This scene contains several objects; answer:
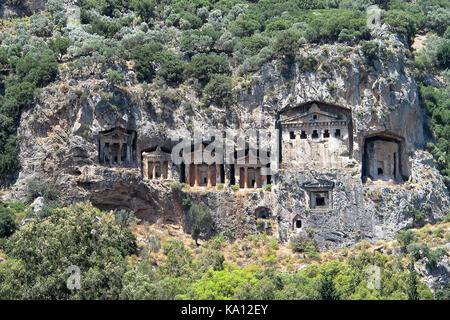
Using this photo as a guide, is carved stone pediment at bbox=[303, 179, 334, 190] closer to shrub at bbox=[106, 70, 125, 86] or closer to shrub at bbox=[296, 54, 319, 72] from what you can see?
shrub at bbox=[296, 54, 319, 72]

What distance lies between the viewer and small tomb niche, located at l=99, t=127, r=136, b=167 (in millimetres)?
77812

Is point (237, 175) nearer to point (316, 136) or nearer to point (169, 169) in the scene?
point (169, 169)

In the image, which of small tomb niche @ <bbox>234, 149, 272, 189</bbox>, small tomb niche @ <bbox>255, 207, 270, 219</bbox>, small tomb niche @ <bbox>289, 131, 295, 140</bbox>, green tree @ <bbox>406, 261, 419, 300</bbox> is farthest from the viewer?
small tomb niche @ <bbox>234, 149, 272, 189</bbox>

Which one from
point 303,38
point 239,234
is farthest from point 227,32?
point 239,234

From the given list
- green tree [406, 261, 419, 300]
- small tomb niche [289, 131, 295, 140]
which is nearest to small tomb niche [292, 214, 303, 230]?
small tomb niche [289, 131, 295, 140]

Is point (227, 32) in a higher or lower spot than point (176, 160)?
higher

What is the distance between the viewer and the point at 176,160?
80.1 meters

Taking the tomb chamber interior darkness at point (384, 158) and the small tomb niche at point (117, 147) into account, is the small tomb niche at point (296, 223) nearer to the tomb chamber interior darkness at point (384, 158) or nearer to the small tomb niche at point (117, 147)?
the tomb chamber interior darkness at point (384, 158)

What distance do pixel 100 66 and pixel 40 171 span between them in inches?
453

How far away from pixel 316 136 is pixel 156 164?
15.1 m

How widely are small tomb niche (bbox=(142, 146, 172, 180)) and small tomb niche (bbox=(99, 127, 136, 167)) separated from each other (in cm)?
120
